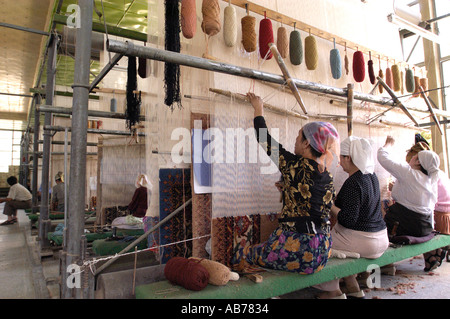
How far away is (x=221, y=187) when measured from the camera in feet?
7.61

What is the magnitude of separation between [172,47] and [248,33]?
0.90 metres

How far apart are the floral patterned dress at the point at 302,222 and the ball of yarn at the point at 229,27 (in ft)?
3.99

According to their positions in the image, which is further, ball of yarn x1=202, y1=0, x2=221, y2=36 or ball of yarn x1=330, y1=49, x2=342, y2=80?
ball of yarn x1=330, y1=49, x2=342, y2=80

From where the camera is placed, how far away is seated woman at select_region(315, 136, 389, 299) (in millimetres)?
2562

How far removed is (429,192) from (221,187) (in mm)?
2433

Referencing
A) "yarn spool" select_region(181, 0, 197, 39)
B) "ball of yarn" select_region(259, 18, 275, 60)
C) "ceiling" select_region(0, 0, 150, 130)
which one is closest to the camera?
"yarn spool" select_region(181, 0, 197, 39)

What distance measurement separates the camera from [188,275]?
184cm

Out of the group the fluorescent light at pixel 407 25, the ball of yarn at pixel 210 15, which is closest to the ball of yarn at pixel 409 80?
the fluorescent light at pixel 407 25

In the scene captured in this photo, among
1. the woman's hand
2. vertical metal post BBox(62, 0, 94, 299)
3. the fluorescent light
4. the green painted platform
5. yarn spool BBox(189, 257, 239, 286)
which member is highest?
the fluorescent light

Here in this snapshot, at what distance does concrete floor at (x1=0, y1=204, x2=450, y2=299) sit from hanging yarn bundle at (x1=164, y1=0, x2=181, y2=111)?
1698 millimetres

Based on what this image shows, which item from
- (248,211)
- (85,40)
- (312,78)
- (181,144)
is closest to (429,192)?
(312,78)

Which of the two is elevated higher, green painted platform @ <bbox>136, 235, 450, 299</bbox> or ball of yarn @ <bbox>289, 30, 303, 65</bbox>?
ball of yarn @ <bbox>289, 30, 303, 65</bbox>

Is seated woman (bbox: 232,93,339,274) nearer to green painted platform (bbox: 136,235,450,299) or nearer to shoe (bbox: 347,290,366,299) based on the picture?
green painted platform (bbox: 136,235,450,299)

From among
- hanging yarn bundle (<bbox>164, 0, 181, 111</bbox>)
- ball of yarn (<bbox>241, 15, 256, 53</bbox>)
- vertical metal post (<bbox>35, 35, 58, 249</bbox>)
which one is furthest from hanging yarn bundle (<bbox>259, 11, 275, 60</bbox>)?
vertical metal post (<bbox>35, 35, 58, 249</bbox>)
